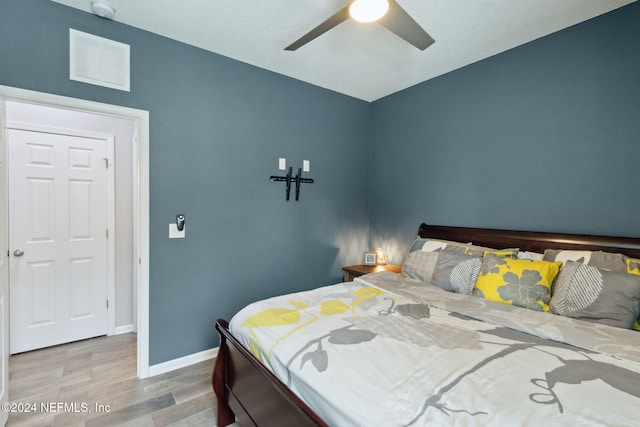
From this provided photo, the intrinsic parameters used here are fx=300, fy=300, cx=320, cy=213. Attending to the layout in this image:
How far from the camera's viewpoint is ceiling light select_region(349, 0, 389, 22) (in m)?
1.61

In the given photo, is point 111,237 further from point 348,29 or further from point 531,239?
point 531,239

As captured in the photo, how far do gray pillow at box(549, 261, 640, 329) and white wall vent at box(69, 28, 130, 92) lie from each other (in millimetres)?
3371

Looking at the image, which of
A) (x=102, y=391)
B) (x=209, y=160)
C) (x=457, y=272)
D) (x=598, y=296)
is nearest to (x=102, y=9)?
(x=209, y=160)

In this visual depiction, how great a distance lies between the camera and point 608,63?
85.4 inches

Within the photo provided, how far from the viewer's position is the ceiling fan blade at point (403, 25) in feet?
5.27

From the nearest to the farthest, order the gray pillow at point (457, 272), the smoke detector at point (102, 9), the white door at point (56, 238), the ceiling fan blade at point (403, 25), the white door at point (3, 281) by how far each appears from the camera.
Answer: the ceiling fan blade at point (403, 25), the white door at point (3, 281), the smoke detector at point (102, 9), the gray pillow at point (457, 272), the white door at point (56, 238)

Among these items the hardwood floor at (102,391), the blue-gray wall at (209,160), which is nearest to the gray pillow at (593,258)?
the blue-gray wall at (209,160)

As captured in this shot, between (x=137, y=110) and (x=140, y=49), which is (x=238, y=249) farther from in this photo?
(x=140, y=49)

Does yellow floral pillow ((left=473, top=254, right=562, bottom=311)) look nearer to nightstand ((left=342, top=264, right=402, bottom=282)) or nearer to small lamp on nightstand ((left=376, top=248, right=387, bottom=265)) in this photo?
nightstand ((left=342, top=264, right=402, bottom=282))

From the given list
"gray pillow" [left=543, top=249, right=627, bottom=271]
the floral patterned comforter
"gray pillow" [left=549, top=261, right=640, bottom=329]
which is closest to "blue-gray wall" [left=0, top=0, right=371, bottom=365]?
the floral patterned comforter

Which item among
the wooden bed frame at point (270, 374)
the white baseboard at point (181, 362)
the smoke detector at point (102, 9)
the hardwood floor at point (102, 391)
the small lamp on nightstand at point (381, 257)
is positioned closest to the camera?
the wooden bed frame at point (270, 374)

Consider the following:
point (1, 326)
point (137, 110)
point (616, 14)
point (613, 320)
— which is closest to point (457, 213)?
point (613, 320)

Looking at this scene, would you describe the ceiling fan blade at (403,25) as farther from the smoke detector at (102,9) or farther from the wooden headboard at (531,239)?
the smoke detector at (102,9)

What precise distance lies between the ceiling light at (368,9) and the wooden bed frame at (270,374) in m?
1.95
